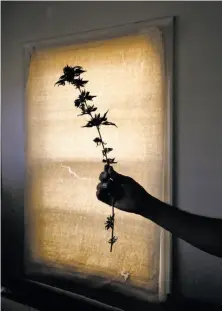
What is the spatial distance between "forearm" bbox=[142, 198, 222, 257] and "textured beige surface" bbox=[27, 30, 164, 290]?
45cm

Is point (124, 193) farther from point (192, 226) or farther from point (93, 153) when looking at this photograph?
point (93, 153)

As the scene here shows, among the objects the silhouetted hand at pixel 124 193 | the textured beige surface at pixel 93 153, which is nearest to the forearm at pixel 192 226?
the silhouetted hand at pixel 124 193

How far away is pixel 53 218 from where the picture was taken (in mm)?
1242

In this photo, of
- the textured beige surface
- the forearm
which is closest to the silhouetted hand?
the forearm

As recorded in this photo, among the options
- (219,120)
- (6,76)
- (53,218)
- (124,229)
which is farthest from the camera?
(6,76)

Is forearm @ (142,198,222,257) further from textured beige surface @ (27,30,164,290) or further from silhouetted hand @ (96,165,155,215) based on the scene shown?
textured beige surface @ (27,30,164,290)

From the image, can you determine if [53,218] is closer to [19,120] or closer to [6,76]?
[19,120]

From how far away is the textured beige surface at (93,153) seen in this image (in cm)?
104

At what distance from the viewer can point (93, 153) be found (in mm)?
1146

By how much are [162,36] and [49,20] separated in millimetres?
495

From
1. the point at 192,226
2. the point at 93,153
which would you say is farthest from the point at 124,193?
the point at 93,153

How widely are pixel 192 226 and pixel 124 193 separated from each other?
134 mm

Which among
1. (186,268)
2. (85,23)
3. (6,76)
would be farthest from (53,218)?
(85,23)

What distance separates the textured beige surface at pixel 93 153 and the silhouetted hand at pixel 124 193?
0.45 m
